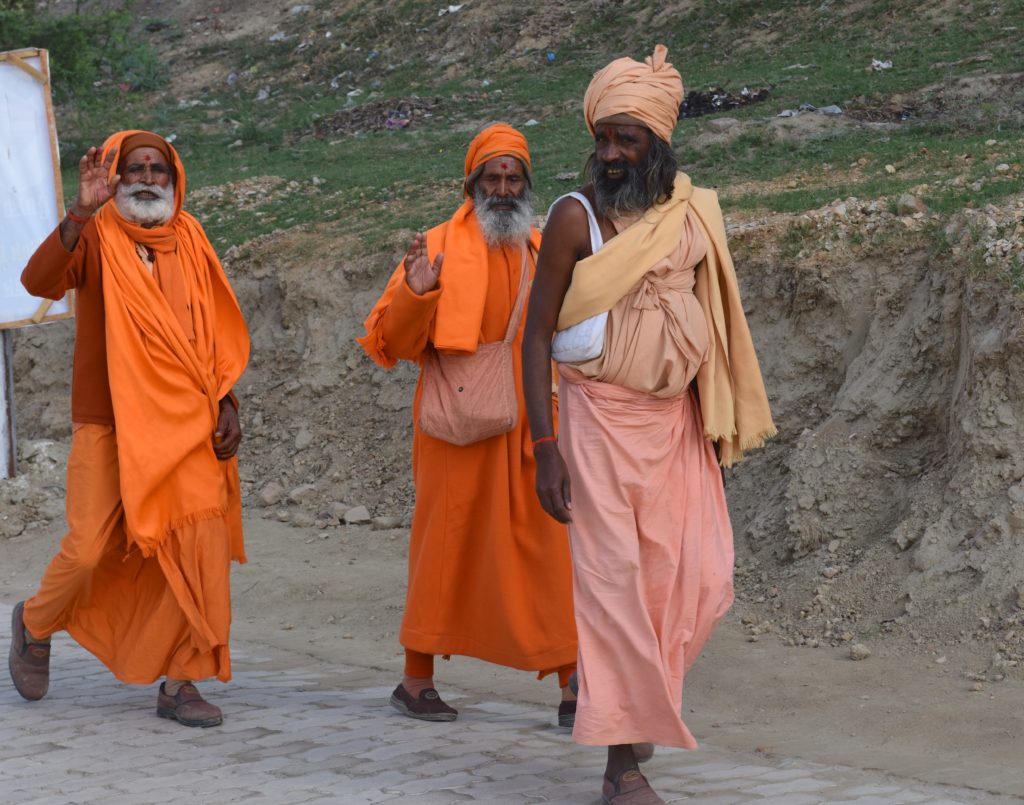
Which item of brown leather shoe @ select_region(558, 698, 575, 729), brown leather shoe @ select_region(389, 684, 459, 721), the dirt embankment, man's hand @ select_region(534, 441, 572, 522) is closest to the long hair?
man's hand @ select_region(534, 441, 572, 522)

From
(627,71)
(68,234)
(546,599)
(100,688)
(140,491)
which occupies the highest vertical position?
(627,71)

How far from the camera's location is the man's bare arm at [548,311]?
4.36 metres

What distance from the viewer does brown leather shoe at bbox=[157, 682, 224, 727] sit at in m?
5.41

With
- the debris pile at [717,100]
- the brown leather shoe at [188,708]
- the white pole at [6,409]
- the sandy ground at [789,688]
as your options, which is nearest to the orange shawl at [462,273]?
the brown leather shoe at [188,708]

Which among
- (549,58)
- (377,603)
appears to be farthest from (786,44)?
(377,603)

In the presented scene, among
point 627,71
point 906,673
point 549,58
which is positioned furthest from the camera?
point 549,58

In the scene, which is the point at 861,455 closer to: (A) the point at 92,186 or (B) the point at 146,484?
(B) the point at 146,484

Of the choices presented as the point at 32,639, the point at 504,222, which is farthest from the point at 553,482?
the point at 32,639

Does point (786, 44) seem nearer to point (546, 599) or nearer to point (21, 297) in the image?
point (21, 297)

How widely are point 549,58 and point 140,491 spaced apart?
1302 cm

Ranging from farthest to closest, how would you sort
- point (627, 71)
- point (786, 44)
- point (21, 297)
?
1. point (786, 44)
2. point (21, 297)
3. point (627, 71)

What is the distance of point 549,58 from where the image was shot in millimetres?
17547

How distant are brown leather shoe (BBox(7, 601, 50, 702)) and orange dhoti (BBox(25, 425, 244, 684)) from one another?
114mm

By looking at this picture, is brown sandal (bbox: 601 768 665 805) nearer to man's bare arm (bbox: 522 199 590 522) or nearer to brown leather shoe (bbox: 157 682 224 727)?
man's bare arm (bbox: 522 199 590 522)
